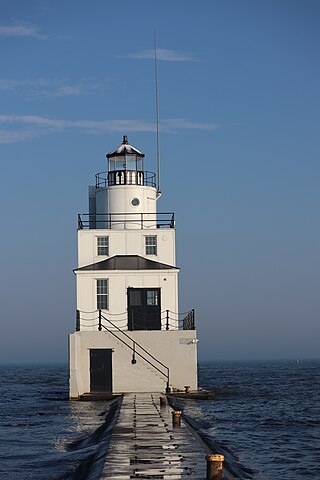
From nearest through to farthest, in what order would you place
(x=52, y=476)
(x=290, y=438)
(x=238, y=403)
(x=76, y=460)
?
(x=52, y=476), (x=76, y=460), (x=290, y=438), (x=238, y=403)

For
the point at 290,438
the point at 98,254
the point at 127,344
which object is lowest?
the point at 290,438


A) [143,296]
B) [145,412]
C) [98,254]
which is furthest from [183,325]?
[145,412]

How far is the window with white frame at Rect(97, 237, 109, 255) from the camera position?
3912cm

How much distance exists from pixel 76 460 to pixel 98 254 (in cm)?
2022

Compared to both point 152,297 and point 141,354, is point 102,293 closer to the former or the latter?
point 152,297

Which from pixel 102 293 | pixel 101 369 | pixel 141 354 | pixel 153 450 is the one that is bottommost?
pixel 153 450

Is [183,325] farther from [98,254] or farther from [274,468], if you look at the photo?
[274,468]

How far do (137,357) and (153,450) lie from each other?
17983mm

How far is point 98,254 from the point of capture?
39.1 meters

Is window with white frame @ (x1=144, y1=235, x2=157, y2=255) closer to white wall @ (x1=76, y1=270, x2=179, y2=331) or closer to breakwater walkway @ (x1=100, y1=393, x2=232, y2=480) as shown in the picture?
white wall @ (x1=76, y1=270, x2=179, y2=331)

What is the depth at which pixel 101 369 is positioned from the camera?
114 ft

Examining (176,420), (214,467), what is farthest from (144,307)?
(214,467)

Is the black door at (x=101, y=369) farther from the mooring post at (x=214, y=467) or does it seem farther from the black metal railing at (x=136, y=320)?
the mooring post at (x=214, y=467)

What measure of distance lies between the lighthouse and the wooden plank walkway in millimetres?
10594
